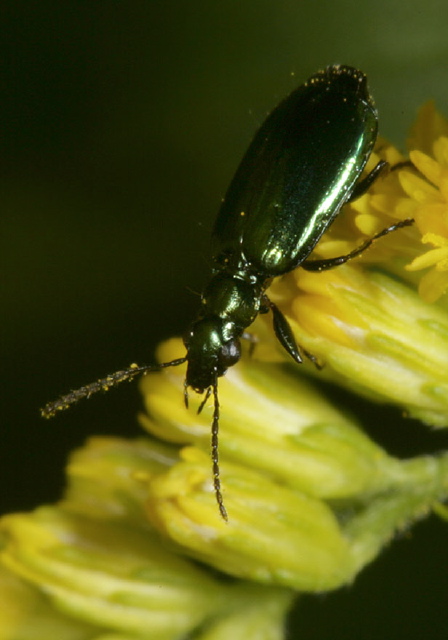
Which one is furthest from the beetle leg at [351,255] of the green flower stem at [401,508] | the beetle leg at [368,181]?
the green flower stem at [401,508]

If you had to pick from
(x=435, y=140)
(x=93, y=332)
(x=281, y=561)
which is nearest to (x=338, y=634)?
(x=281, y=561)


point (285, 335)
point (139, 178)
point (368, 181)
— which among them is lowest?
point (285, 335)

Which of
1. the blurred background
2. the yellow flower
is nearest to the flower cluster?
the yellow flower

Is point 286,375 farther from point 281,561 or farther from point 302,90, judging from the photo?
point 302,90

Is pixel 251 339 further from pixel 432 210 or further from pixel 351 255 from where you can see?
pixel 432 210

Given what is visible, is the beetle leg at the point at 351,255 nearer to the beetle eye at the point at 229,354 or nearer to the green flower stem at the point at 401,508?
the beetle eye at the point at 229,354

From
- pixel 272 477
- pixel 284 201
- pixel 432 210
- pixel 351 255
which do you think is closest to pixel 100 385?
pixel 272 477

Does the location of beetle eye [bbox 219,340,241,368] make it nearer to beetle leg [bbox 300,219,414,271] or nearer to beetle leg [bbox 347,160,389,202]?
beetle leg [bbox 300,219,414,271]
